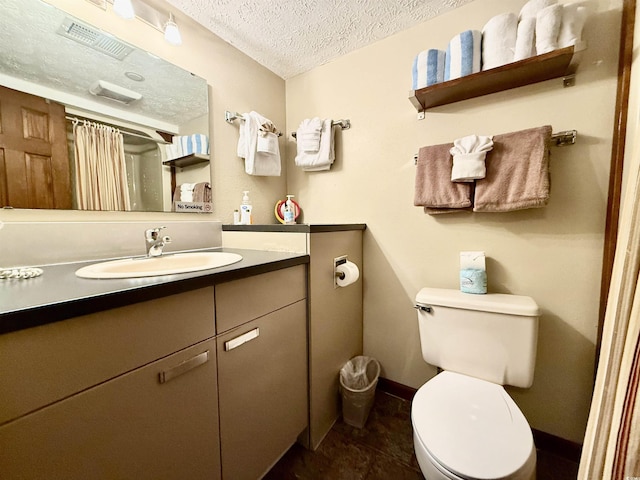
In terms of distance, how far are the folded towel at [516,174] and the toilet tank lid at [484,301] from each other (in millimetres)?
403

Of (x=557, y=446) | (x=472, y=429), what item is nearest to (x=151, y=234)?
(x=472, y=429)

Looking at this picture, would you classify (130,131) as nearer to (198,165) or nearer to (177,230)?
(198,165)

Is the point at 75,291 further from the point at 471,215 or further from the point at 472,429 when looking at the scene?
the point at 471,215

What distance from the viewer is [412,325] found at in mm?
1501

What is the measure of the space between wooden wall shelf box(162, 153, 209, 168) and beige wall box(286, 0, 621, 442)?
2.34 ft

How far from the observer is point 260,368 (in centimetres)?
96

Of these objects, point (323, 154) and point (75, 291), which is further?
point (323, 154)

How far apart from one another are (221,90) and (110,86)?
568 millimetres

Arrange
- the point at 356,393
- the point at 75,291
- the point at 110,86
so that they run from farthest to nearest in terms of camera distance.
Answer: the point at 356,393, the point at 110,86, the point at 75,291

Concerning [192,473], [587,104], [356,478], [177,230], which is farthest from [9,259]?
[587,104]

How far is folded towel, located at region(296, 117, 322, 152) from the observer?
1640 mm

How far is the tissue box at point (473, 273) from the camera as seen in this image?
1204 millimetres

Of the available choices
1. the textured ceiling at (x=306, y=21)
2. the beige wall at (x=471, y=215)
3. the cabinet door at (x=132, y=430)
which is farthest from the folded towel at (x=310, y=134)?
the cabinet door at (x=132, y=430)

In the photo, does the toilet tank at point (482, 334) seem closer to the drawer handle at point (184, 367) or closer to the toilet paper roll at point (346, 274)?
the toilet paper roll at point (346, 274)
